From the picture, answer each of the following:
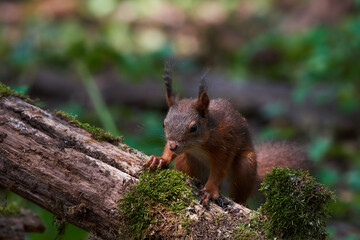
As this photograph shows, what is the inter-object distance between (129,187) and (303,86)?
3.55 m

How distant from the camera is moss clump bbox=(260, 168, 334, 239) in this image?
2365 millimetres

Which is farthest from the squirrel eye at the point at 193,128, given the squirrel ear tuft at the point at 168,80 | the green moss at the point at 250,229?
the green moss at the point at 250,229

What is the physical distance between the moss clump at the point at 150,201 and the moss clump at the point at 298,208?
0.48 m

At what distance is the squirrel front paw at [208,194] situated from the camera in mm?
2608

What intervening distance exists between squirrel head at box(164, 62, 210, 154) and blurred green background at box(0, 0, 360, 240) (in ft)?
1.13

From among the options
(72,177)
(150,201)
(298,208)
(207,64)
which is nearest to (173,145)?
(150,201)

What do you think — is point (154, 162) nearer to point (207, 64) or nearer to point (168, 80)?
point (168, 80)

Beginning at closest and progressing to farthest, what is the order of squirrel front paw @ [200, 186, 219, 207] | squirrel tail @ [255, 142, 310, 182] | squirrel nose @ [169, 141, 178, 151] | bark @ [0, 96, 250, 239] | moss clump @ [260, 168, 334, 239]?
moss clump @ [260, 168, 334, 239] → bark @ [0, 96, 250, 239] → squirrel front paw @ [200, 186, 219, 207] → squirrel nose @ [169, 141, 178, 151] → squirrel tail @ [255, 142, 310, 182]

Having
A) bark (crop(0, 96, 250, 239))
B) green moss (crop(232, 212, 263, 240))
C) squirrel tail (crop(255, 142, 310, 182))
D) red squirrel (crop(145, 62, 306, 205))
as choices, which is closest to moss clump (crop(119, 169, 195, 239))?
bark (crop(0, 96, 250, 239))

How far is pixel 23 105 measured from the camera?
2.79m

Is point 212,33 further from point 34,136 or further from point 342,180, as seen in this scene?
point 34,136

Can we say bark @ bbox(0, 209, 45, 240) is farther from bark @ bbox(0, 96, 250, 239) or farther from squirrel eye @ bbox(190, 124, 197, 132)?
squirrel eye @ bbox(190, 124, 197, 132)

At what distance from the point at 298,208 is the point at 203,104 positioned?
110cm

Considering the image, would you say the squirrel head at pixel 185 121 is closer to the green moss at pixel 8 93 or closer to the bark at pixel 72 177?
the bark at pixel 72 177
